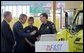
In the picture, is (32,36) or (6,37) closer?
(6,37)

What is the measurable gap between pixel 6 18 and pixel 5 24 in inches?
6.3

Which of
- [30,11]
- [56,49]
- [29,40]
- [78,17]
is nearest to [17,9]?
[30,11]

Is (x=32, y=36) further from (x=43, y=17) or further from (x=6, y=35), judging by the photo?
(x=6, y=35)

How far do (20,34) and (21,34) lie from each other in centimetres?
3

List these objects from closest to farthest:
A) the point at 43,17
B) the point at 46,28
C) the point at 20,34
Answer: the point at 20,34
the point at 43,17
the point at 46,28

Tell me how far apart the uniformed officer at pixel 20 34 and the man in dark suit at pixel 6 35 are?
11.3 inches

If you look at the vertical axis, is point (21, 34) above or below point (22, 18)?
below

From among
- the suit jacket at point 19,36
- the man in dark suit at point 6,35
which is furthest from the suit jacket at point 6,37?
the suit jacket at point 19,36

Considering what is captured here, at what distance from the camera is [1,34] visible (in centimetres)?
551

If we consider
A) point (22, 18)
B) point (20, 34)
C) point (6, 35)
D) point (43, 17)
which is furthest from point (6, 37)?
point (43, 17)

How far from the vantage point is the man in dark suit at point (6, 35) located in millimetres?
5656

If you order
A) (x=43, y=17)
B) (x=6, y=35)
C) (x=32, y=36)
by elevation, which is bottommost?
(x=32, y=36)

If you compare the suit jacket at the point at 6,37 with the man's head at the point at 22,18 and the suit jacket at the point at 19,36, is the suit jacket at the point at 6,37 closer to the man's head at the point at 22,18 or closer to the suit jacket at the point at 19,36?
the suit jacket at the point at 19,36

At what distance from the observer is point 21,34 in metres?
6.06
